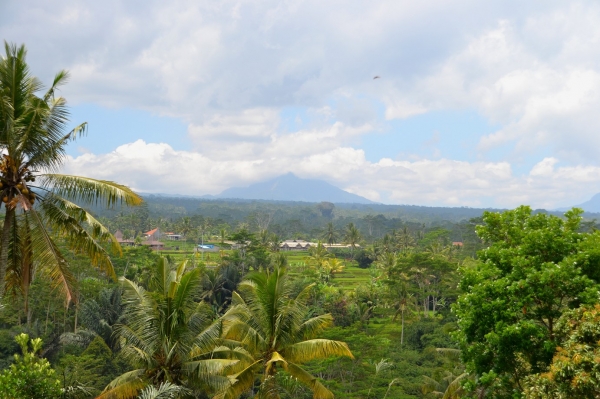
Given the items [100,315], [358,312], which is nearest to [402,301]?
[358,312]

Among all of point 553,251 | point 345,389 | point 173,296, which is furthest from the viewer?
point 345,389

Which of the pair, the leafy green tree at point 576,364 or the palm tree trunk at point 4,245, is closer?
the leafy green tree at point 576,364

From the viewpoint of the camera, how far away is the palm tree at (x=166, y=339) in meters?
11.0

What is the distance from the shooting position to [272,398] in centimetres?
1140

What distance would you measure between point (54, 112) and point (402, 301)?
37.0m

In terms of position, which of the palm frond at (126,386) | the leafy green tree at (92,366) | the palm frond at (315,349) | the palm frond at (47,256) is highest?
the palm frond at (47,256)

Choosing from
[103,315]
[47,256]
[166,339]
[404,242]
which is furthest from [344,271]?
[47,256]

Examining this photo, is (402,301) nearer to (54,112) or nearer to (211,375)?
(211,375)

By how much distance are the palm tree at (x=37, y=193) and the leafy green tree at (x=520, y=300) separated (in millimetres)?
7590

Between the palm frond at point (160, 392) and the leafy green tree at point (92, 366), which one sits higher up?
the palm frond at point (160, 392)

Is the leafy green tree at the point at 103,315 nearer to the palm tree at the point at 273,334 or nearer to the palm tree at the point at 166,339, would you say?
the palm tree at the point at 273,334

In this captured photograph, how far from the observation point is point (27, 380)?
8750mm

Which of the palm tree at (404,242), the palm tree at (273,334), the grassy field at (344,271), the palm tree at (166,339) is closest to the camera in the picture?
the palm tree at (166,339)

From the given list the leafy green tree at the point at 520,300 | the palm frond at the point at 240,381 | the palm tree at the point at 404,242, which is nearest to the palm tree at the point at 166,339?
the palm frond at the point at 240,381
